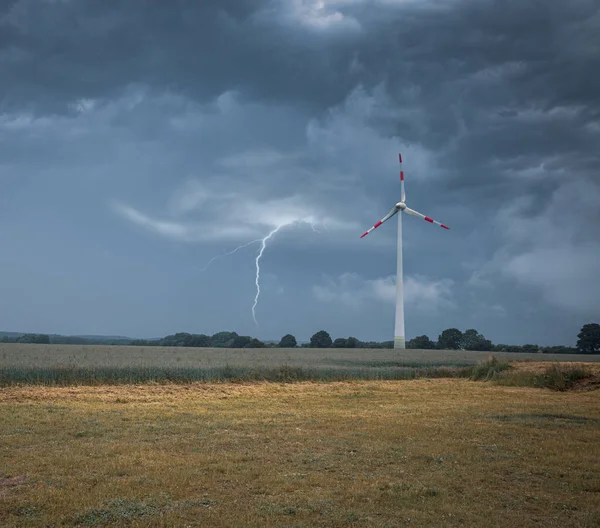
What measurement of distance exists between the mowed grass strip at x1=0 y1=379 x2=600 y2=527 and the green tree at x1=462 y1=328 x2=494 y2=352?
11187 cm

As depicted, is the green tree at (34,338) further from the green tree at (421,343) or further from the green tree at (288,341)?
the green tree at (421,343)

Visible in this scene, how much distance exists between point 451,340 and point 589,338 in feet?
104

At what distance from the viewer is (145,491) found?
32.8ft

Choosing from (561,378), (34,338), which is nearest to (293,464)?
(561,378)

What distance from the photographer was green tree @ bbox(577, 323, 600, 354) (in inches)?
4574

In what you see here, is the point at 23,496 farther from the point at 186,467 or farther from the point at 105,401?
the point at 105,401

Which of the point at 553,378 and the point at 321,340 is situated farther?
the point at 321,340

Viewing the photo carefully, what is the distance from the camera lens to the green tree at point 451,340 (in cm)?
13638

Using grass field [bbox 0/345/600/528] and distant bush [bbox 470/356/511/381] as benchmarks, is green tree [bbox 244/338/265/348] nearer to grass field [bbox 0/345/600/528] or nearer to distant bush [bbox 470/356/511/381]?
distant bush [bbox 470/356/511/381]

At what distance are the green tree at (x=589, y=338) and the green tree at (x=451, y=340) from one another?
1088 inches

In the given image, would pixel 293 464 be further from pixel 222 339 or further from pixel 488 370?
pixel 222 339

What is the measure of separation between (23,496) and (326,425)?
1031cm

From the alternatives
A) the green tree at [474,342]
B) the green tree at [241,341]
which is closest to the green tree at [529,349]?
the green tree at [474,342]

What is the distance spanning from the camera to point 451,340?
13700 centimetres
